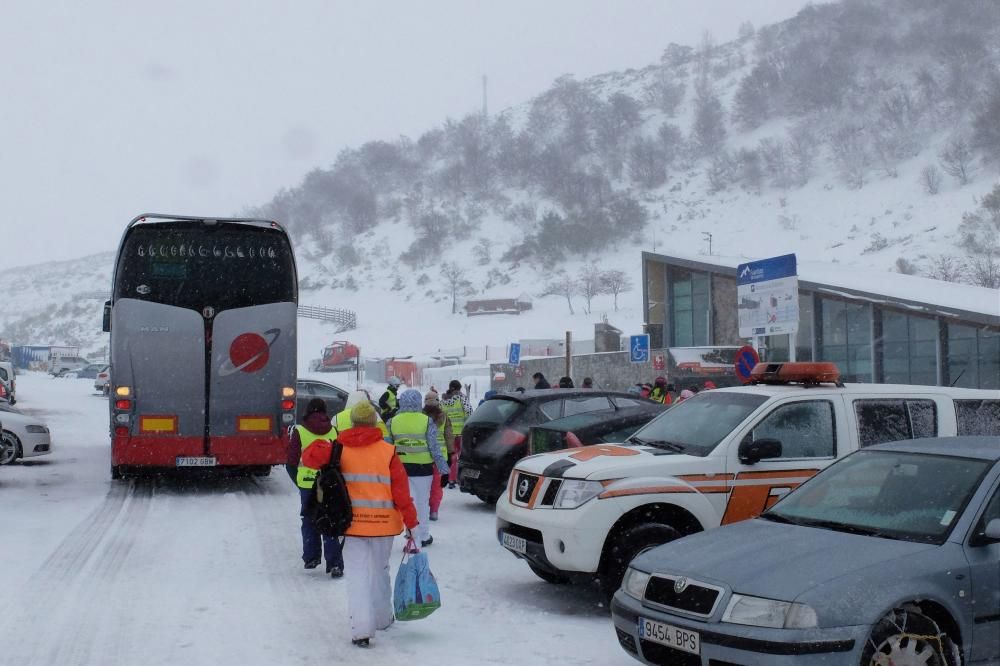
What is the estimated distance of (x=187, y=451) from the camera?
13.4 m

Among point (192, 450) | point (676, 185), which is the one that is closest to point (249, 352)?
point (192, 450)

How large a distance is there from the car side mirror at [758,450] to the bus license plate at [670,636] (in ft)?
7.85

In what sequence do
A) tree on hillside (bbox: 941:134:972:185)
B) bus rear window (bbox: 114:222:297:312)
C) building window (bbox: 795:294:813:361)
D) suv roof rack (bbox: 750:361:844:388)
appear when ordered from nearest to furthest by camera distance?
suv roof rack (bbox: 750:361:844:388), bus rear window (bbox: 114:222:297:312), building window (bbox: 795:294:813:361), tree on hillside (bbox: 941:134:972:185)

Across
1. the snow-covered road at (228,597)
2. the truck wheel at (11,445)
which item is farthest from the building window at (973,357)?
the truck wheel at (11,445)

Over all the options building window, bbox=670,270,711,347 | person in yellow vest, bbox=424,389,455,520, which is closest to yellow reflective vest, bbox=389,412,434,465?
person in yellow vest, bbox=424,389,455,520

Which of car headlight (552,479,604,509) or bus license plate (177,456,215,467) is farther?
bus license plate (177,456,215,467)

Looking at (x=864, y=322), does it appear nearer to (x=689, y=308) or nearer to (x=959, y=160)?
(x=689, y=308)

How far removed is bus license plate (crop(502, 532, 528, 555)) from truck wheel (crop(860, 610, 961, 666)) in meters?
3.27

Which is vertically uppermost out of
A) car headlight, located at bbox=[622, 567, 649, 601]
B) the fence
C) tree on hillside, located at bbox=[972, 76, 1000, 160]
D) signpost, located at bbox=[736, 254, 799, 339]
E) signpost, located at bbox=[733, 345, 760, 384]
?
tree on hillside, located at bbox=[972, 76, 1000, 160]

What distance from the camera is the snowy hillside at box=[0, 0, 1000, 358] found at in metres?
95.8

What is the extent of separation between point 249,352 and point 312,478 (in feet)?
17.7

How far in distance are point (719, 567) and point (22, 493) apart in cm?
1172

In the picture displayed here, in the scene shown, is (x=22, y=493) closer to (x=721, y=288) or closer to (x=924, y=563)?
(x=924, y=563)

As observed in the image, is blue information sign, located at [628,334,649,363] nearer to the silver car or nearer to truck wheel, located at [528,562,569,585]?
truck wheel, located at [528,562,569,585]
